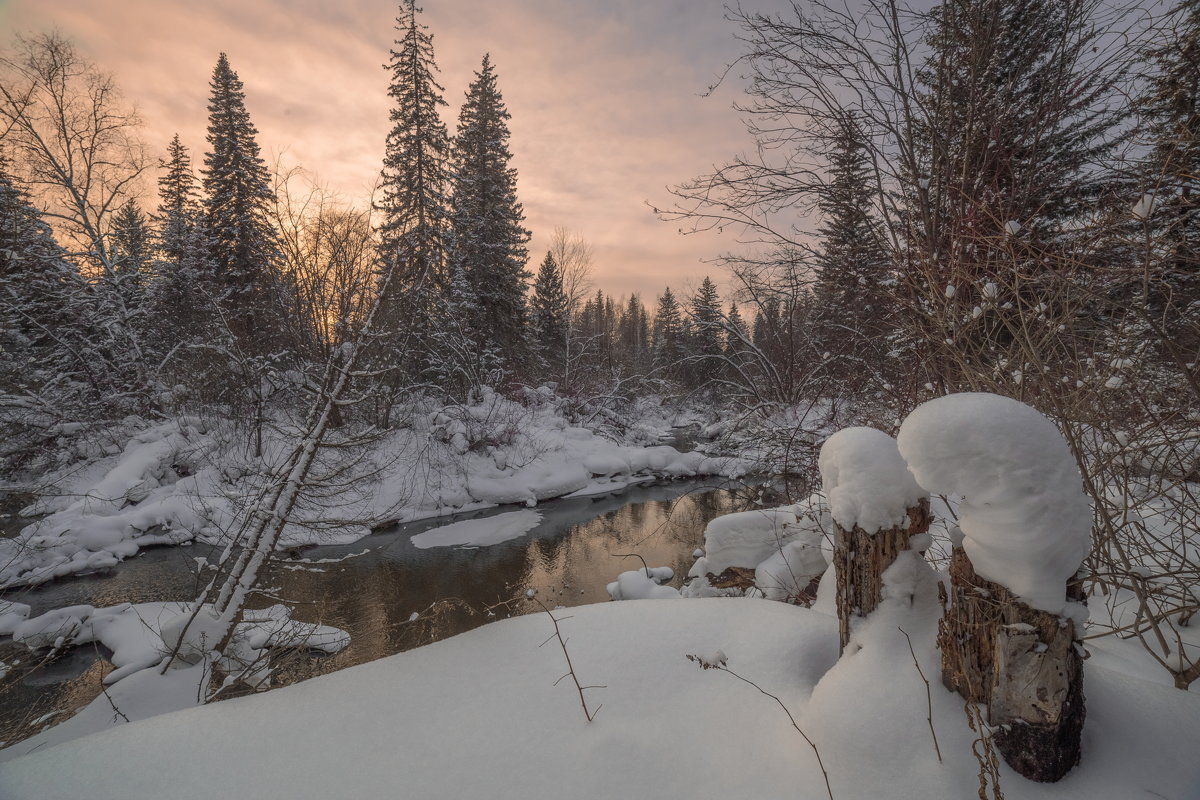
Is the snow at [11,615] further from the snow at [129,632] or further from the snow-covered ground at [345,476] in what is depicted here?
the snow-covered ground at [345,476]

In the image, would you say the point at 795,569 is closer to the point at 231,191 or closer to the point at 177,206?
the point at 231,191

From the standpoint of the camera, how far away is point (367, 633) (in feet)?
21.8

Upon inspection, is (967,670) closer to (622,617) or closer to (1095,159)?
(622,617)

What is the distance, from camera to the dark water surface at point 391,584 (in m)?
5.62

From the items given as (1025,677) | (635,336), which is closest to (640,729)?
(1025,677)

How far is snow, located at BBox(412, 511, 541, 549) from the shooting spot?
1033 cm

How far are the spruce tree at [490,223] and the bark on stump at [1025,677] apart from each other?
17.6 metres

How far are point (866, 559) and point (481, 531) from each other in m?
10.3

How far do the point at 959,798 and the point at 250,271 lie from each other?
2085cm

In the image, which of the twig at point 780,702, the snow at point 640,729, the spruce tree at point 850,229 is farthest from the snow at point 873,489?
the spruce tree at point 850,229

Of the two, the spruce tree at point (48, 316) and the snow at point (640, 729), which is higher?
the spruce tree at point (48, 316)

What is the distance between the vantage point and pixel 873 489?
183 centimetres

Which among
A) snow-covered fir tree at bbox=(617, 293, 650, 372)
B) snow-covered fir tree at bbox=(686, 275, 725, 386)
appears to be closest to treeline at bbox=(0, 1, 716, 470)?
snow-covered fir tree at bbox=(686, 275, 725, 386)

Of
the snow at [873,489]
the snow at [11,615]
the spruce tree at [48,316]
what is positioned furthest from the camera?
the spruce tree at [48,316]
